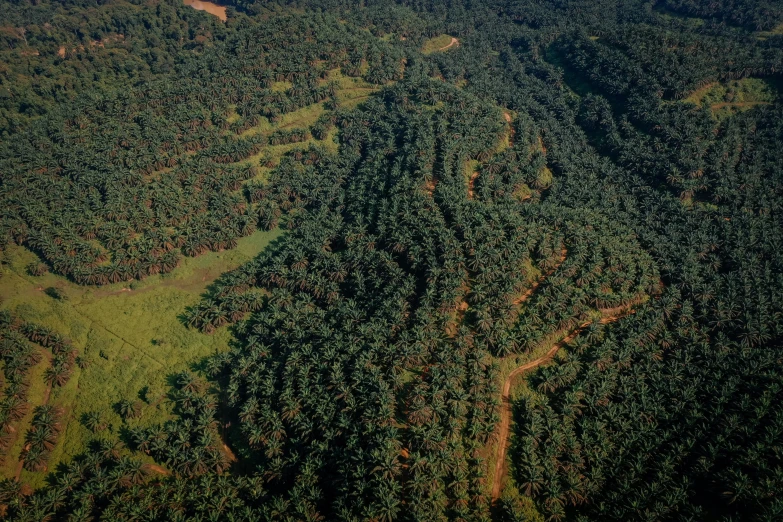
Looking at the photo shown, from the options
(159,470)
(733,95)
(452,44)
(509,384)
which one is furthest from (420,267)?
(452,44)

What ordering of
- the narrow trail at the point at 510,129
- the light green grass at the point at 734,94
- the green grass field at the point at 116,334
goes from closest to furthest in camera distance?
the green grass field at the point at 116,334 → the narrow trail at the point at 510,129 → the light green grass at the point at 734,94

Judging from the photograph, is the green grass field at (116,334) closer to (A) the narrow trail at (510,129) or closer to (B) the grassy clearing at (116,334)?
(B) the grassy clearing at (116,334)

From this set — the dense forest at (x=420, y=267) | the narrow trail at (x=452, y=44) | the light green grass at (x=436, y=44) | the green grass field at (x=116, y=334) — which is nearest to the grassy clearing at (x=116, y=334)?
the green grass field at (x=116, y=334)

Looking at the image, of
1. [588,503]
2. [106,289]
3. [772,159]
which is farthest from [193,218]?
[772,159]

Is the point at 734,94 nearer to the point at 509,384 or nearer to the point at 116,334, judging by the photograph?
the point at 509,384

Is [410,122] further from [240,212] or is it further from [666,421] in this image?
[666,421]
